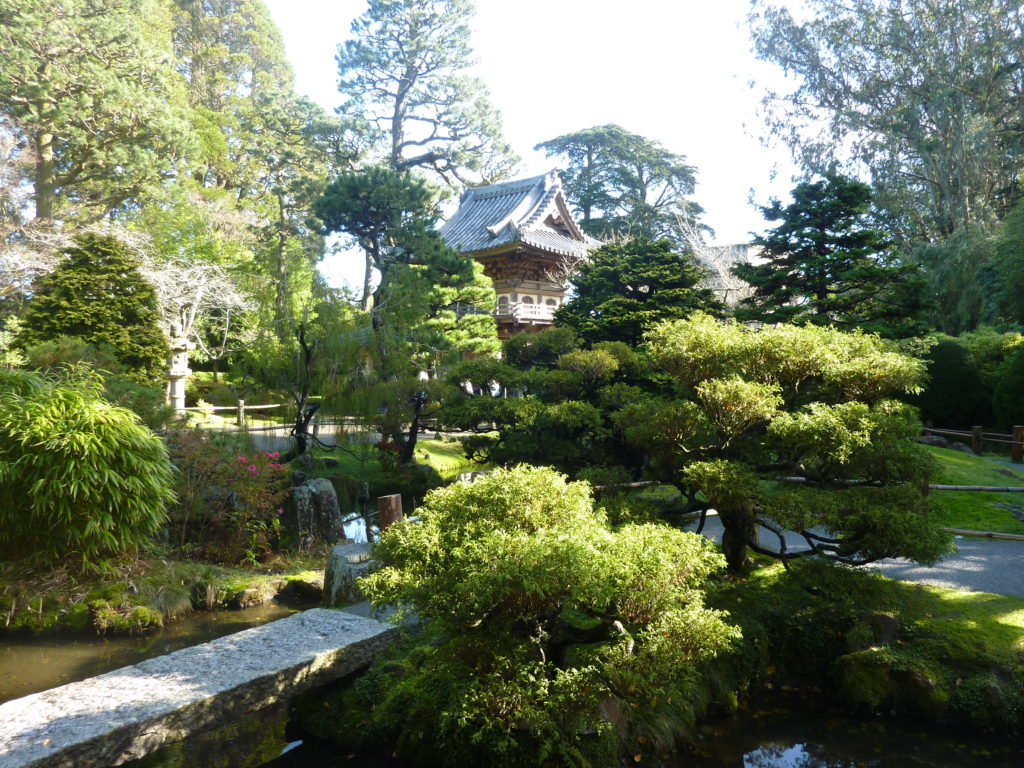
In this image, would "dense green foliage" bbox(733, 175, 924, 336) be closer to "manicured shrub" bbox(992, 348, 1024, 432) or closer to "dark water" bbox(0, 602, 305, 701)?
"manicured shrub" bbox(992, 348, 1024, 432)

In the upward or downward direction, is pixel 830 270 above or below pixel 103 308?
above

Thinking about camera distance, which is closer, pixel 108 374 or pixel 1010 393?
pixel 108 374

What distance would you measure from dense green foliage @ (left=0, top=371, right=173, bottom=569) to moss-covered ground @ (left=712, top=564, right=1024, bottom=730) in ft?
17.0

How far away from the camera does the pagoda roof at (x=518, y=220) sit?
1664 cm

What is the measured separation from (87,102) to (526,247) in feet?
35.8

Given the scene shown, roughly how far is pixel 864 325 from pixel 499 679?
922 centimetres

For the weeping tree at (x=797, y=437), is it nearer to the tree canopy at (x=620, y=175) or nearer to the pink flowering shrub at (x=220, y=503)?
the pink flowering shrub at (x=220, y=503)

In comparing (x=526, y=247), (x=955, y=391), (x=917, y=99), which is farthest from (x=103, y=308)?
(x=917, y=99)

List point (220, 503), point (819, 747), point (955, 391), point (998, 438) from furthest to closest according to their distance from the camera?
point (955, 391) < point (998, 438) < point (220, 503) < point (819, 747)

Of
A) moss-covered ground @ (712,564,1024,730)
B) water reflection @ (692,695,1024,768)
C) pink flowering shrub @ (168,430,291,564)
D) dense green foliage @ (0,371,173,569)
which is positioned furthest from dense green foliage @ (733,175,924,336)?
dense green foliage @ (0,371,173,569)

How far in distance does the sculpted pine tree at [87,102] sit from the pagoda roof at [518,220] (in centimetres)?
788

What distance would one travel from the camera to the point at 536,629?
11.8ft

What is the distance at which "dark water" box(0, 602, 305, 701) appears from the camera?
4.75 meters

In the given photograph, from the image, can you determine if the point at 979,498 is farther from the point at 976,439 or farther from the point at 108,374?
the point at 108,374
